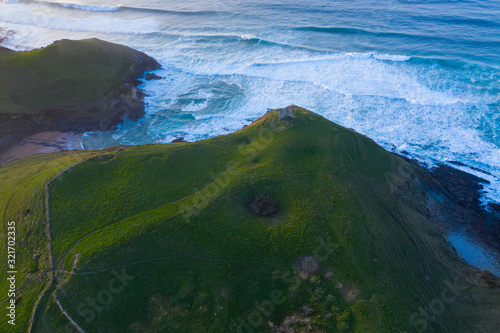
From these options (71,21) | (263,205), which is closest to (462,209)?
(263,205)

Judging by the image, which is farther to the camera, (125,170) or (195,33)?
(195,33)

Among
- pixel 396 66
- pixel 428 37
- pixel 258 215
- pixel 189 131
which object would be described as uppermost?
pixel 428 37

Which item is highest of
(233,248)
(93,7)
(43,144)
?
(93,7)

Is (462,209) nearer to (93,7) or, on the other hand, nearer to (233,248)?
(233,248)

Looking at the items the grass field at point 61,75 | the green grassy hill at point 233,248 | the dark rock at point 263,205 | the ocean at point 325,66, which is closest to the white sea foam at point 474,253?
the green grassy hill at point 233,248

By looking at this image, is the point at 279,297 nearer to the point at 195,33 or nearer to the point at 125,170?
the point at 125,170

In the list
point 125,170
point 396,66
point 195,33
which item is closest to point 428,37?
point 396,66

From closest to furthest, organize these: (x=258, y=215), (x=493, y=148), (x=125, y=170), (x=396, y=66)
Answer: (x=258, y=215), (x=125, y=170), (x=493, y=148), (x=396, y=66)
